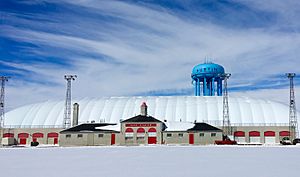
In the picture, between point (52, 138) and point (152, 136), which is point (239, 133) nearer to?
point (152, 136)

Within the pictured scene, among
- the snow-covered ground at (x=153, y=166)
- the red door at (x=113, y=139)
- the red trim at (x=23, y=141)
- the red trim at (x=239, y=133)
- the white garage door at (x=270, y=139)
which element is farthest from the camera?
the red trim at (x=23, y=141)

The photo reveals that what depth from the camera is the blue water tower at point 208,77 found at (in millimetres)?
103062

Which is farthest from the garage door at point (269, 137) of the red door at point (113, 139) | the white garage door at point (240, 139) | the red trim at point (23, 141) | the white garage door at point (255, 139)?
the red trim at point (23, 141)

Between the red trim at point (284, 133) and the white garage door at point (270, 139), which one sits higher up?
the red trim at point (284, 133)

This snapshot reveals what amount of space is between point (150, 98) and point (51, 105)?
2813 centimetres

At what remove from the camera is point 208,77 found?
104 m

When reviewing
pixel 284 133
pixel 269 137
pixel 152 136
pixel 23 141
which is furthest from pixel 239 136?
pixel 23 141

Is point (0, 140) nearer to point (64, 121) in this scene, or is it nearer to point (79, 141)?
point (64, 121)

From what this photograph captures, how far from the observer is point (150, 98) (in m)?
97.7

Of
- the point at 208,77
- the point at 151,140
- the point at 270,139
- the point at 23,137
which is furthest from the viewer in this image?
the point at 208,77

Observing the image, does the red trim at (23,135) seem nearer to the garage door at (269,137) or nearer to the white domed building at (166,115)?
the white domed building at (166,115)

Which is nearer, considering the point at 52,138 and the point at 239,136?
the point at 239,136

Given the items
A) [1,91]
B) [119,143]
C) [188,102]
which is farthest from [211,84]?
[1,91]

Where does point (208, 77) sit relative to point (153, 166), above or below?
above
